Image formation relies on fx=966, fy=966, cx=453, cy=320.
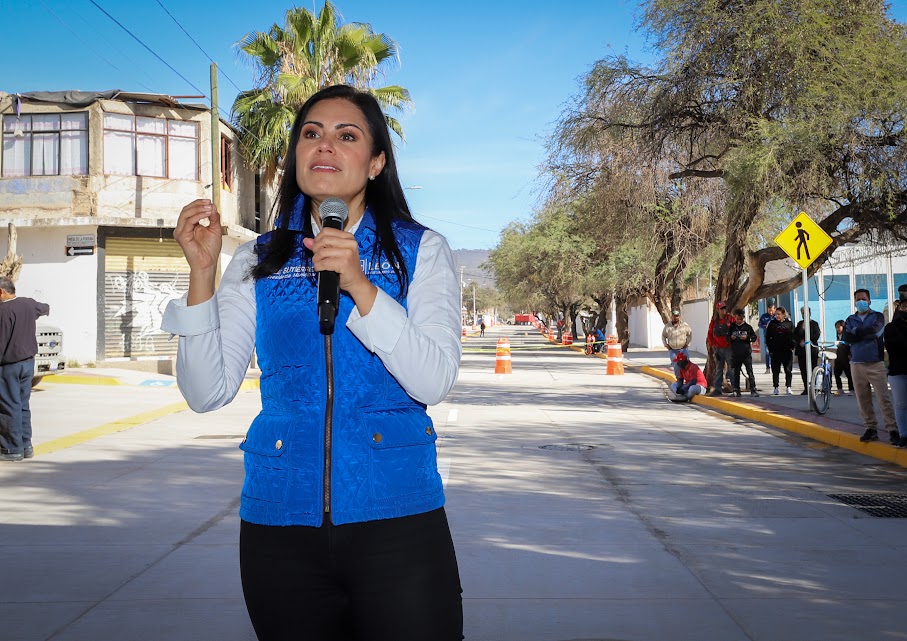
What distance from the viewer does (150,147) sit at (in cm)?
2702

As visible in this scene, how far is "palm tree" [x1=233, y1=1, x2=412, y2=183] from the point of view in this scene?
26.4 metres

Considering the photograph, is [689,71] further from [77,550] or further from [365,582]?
[365,582]

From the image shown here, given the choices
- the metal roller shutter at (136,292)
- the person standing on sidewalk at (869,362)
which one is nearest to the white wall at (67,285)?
the metal roller shutter at (136,292)

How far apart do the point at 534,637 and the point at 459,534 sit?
2276 millimetres

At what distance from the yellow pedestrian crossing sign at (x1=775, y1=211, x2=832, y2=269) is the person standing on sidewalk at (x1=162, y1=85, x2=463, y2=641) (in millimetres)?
13999

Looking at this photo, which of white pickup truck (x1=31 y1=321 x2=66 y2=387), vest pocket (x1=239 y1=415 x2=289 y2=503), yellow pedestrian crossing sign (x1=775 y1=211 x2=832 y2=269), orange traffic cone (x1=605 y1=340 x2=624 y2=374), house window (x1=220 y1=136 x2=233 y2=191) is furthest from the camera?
orange traffic cone (x1=605 y1=340 x2=624 y2=374)

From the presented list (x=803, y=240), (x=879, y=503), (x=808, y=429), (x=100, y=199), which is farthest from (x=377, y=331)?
(x=100, y=199)

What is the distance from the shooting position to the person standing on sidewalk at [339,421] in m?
2.06

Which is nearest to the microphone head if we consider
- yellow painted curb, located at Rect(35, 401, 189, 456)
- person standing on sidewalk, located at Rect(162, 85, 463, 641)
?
person standing on sidewalk, located at Rect(162, 85, 463, 641)

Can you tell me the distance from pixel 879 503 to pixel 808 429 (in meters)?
5.38

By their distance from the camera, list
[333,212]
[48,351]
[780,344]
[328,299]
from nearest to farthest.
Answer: [328,299] < [333,212] < [780,344] < [48,351]

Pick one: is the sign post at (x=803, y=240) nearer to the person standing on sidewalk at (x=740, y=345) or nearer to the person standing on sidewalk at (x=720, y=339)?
the person standing on sidewalk at (x=740, y=345)

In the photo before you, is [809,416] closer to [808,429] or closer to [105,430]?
[808,429]

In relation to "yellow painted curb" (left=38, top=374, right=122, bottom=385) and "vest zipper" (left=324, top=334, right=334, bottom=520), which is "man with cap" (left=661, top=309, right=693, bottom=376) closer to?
"yellow painted curb" (left=38, top=374, right=122, bottom=385)
